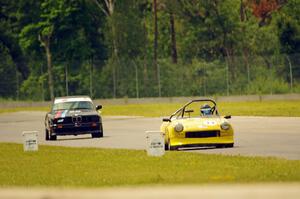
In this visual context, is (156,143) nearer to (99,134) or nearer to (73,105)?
(99,134)

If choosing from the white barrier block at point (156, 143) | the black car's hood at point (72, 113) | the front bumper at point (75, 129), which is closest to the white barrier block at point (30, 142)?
the white barrier block at point (156, 143)

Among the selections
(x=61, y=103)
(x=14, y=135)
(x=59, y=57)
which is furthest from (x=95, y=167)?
(x=59, y=57)

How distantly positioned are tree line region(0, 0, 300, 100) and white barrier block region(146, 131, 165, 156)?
47144 mm

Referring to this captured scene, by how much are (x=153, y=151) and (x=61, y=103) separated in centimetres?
1418

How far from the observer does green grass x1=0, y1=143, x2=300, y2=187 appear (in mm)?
14523

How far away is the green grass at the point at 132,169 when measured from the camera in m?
14.5

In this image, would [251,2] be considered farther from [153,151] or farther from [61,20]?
[153,151]

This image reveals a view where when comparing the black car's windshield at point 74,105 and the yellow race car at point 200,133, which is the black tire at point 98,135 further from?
the yellow race car at point 200,133

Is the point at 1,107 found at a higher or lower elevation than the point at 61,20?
lower

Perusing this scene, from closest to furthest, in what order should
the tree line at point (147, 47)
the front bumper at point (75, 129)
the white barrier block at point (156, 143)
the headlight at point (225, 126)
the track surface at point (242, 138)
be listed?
the white barrier block at point (156, 143), the track surface at point (242, 138), the headlight at point (225, 126), the front bumper at point (75, 129), the tree line at point (147, 47)

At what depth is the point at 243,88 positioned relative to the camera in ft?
234

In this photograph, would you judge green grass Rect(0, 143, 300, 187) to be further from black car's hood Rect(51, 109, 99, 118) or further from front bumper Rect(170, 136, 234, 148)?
black car's hood Rect(51, 109, 99, 118)

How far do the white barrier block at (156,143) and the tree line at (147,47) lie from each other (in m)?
47.1

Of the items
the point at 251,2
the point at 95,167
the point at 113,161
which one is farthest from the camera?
the point at 251,2
